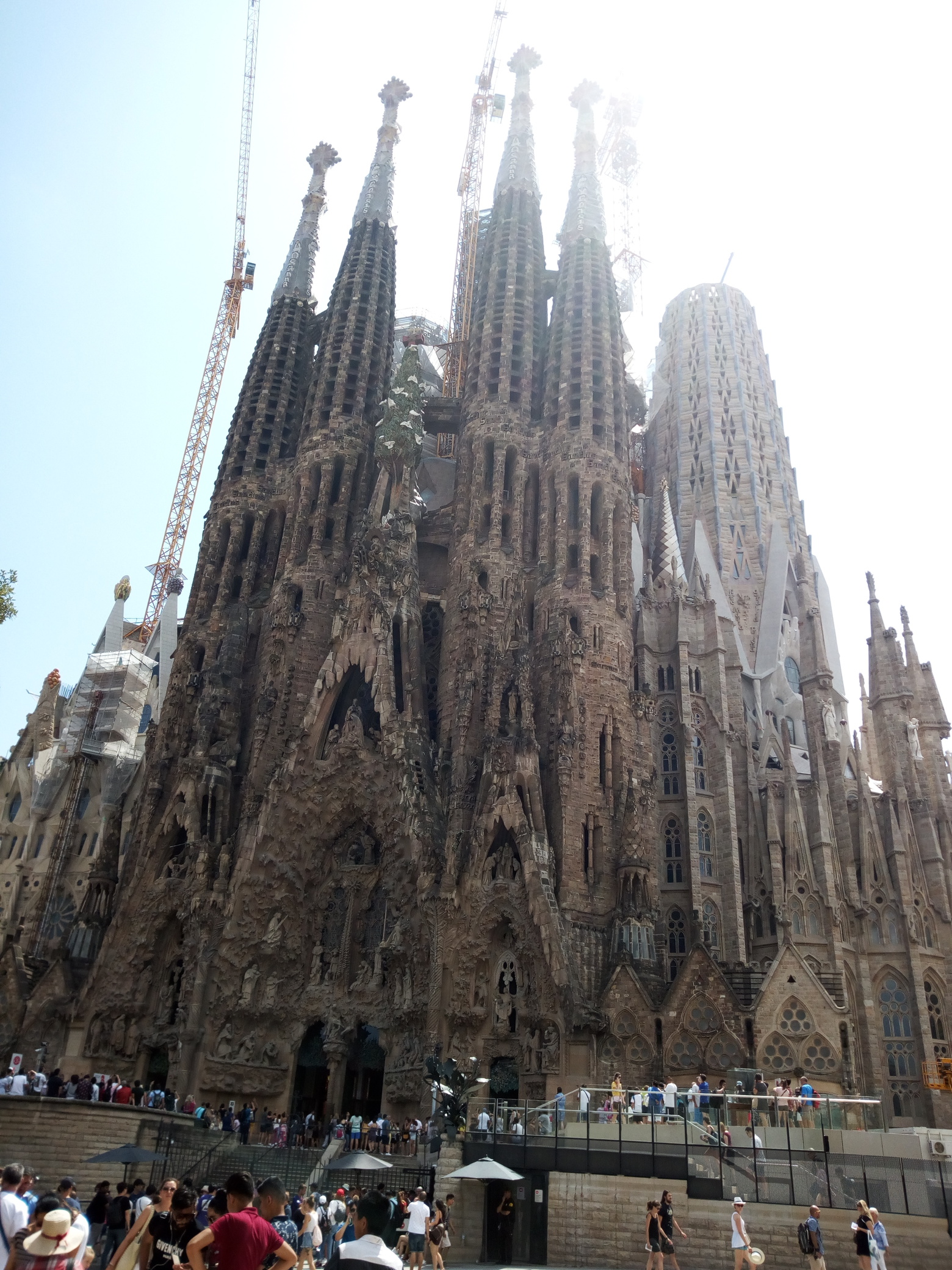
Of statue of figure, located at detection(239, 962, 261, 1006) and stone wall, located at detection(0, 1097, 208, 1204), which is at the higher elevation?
statue of figure, located at detection(239, 962, 261, 1006)

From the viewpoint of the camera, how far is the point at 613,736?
1444 inches

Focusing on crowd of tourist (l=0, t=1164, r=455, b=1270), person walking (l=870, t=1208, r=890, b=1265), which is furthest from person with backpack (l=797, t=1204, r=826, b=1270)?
crowd of tourist (l=0, t=1164, r=455, b=1270)

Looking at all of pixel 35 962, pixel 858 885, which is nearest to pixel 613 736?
pixel 858 885

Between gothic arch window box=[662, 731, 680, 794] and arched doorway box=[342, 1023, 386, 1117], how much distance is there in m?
14.7

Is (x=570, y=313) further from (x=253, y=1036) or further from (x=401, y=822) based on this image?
(x=253, y=1036)

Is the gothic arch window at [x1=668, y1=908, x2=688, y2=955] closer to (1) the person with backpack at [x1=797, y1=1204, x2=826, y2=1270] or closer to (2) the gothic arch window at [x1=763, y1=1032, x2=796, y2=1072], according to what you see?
(2) the gothic arch window at [x1=763, y1=1032, x2=796, y2=1072]

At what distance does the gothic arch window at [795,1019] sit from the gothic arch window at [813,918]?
585cm

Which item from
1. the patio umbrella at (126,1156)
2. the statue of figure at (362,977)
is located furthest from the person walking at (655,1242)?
the statue of figure at (362,977)

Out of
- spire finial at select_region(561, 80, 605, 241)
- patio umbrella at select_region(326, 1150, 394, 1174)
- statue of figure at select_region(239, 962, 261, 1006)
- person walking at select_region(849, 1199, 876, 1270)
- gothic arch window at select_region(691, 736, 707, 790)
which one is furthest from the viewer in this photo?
spire finial at select_region(561, 80, 605, 241)

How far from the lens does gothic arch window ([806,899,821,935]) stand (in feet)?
127

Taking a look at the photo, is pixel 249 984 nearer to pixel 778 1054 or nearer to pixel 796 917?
pixel 778 1054

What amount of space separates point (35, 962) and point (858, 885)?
105ft

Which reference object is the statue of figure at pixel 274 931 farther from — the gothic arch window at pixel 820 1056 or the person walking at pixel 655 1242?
the person walking at pixel 655 1242

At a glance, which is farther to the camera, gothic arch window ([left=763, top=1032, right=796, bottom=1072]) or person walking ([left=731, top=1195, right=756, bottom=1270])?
gothic arch window ([left=763, top=1032, right=796, bottom=1072])
